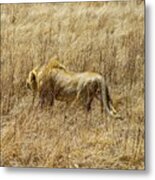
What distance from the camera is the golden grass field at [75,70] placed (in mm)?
1955

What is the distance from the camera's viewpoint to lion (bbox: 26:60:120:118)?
1.97 meters

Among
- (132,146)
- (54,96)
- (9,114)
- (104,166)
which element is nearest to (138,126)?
(132,146)

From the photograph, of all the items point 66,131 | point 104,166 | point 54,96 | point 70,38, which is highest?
point 70,38

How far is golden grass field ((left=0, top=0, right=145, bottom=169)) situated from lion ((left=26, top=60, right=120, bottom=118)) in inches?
0.9

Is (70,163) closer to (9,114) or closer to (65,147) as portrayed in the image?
(65,147)

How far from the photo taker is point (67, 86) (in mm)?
2002

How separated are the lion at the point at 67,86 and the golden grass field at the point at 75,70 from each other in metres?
0.02

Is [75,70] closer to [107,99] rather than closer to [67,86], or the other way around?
[67,86]

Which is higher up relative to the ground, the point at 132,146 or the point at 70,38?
the point at 70,38

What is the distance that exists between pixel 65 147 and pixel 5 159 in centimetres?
25

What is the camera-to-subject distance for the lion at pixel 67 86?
1971 mm

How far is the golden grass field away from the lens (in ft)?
6.41

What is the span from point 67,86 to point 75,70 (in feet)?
0.24

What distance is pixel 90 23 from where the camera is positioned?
1.99 meters
